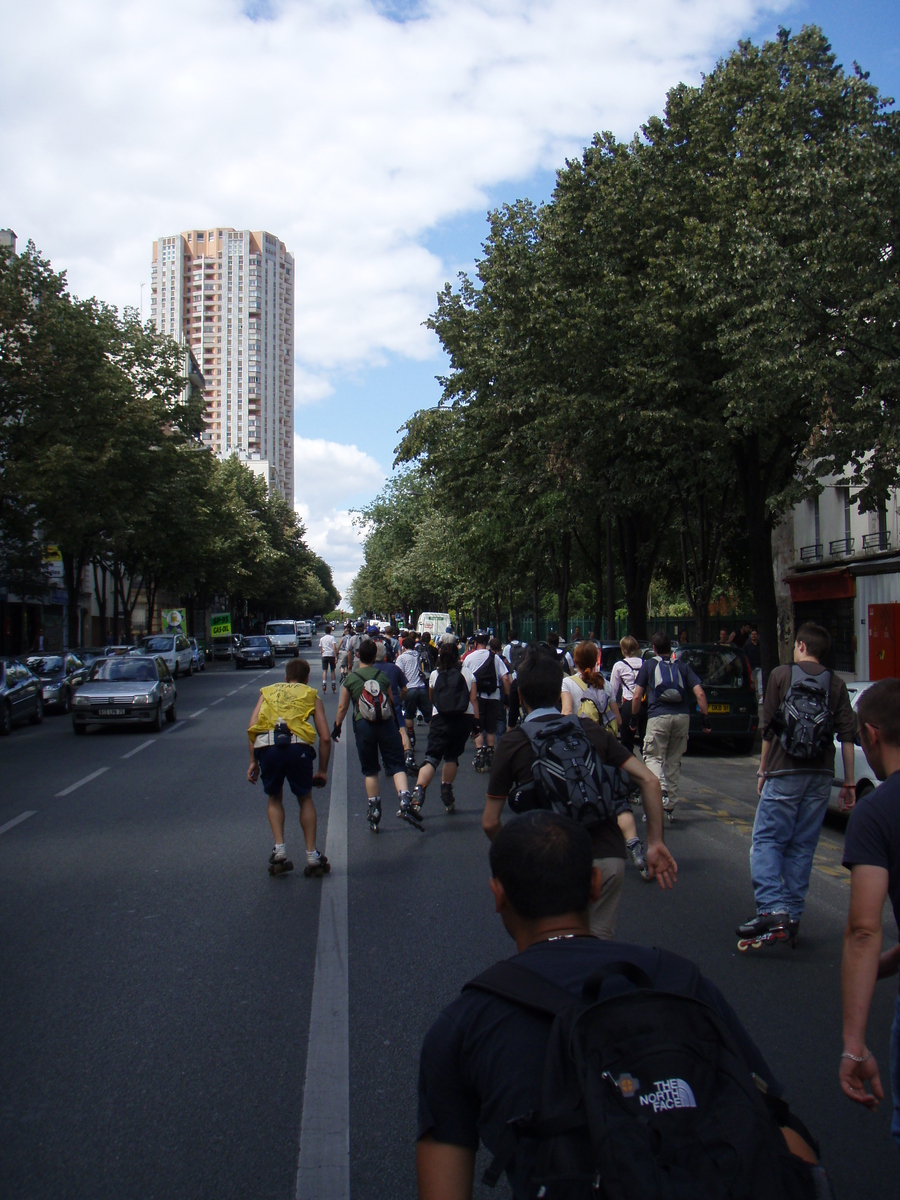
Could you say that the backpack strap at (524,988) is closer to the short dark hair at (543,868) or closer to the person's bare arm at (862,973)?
the short dark hair at (543,868)

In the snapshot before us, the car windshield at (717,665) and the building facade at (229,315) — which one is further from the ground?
the building facade at (229,315)

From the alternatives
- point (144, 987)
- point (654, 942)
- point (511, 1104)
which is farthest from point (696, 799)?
point (511, 1104)

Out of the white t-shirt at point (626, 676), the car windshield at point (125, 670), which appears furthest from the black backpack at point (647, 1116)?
the car windshield at point (125, 670)

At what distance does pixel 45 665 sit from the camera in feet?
86.9

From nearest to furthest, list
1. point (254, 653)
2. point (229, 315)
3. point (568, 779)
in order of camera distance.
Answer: point (568, 779) < point (254, 653) < point (229, 315)

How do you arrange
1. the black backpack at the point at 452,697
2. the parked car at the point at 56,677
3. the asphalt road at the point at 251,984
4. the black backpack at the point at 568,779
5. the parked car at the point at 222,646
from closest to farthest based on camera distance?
the asphalt road at the point at 251,984
the black backpack at the point at 568,779
the black backpack at the point at 452,697
the parked car at the point at 56,677
the parked car at the point at 222,646

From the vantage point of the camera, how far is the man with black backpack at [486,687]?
1182 cm

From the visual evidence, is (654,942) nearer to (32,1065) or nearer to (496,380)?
(32,1065)

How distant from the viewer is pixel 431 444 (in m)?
27.1

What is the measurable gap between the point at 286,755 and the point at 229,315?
161967 mm

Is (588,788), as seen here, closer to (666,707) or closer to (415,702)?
(666,707)

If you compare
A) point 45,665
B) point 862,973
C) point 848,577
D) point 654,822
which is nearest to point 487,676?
point 654,822

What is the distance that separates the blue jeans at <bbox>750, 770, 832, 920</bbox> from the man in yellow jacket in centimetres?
304

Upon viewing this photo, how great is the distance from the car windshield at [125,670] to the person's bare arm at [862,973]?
19467 mm
